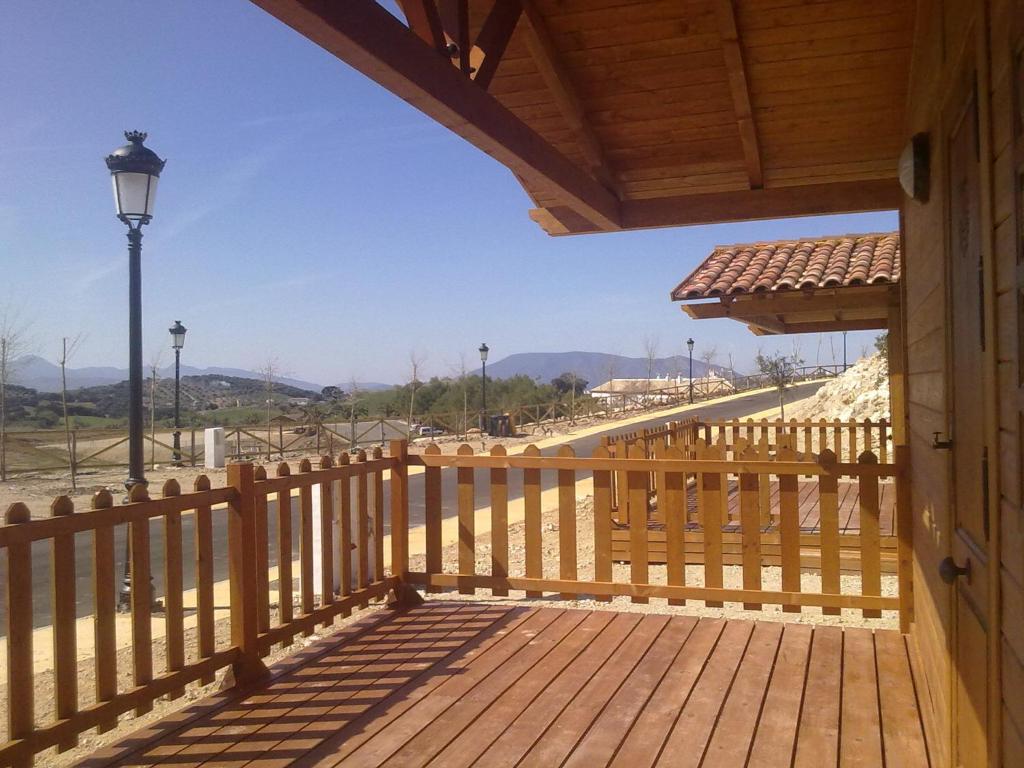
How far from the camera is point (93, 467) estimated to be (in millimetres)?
20781

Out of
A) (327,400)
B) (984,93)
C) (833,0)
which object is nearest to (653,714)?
(984,93)

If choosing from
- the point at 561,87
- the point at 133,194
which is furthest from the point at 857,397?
the point at 561,87

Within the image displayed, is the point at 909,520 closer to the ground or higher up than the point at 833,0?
closer to the ground

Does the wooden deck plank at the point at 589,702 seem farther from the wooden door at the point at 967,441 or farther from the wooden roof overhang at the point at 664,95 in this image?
the wooden roof overhang at the point at 664,95

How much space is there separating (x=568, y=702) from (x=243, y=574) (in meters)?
1.62

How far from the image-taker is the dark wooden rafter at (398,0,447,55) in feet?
10.3

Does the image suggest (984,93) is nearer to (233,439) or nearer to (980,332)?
(980,332)

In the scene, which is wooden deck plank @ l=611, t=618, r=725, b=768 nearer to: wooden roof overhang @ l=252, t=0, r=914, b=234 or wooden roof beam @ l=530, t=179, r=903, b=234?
wooden roof overhang @ l=252, t=0, r=914, b=234

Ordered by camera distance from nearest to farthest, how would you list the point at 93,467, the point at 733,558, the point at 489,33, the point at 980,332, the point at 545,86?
the point at 980,332
the point at 489,33
the point at 545,86
the point at 733,558
the point at 93,467

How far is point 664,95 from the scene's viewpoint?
15.7 ft

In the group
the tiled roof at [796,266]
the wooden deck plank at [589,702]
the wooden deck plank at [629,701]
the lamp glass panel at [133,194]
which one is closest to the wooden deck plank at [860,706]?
the wooden deck plank at [629,701]

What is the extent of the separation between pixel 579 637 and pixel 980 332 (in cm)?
298

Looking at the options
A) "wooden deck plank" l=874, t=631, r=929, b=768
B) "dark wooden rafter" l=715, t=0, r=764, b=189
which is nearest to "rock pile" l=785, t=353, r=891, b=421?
"dark wooden rafter" l=715, t=0, r=764, b=189

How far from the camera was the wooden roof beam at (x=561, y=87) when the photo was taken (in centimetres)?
414
